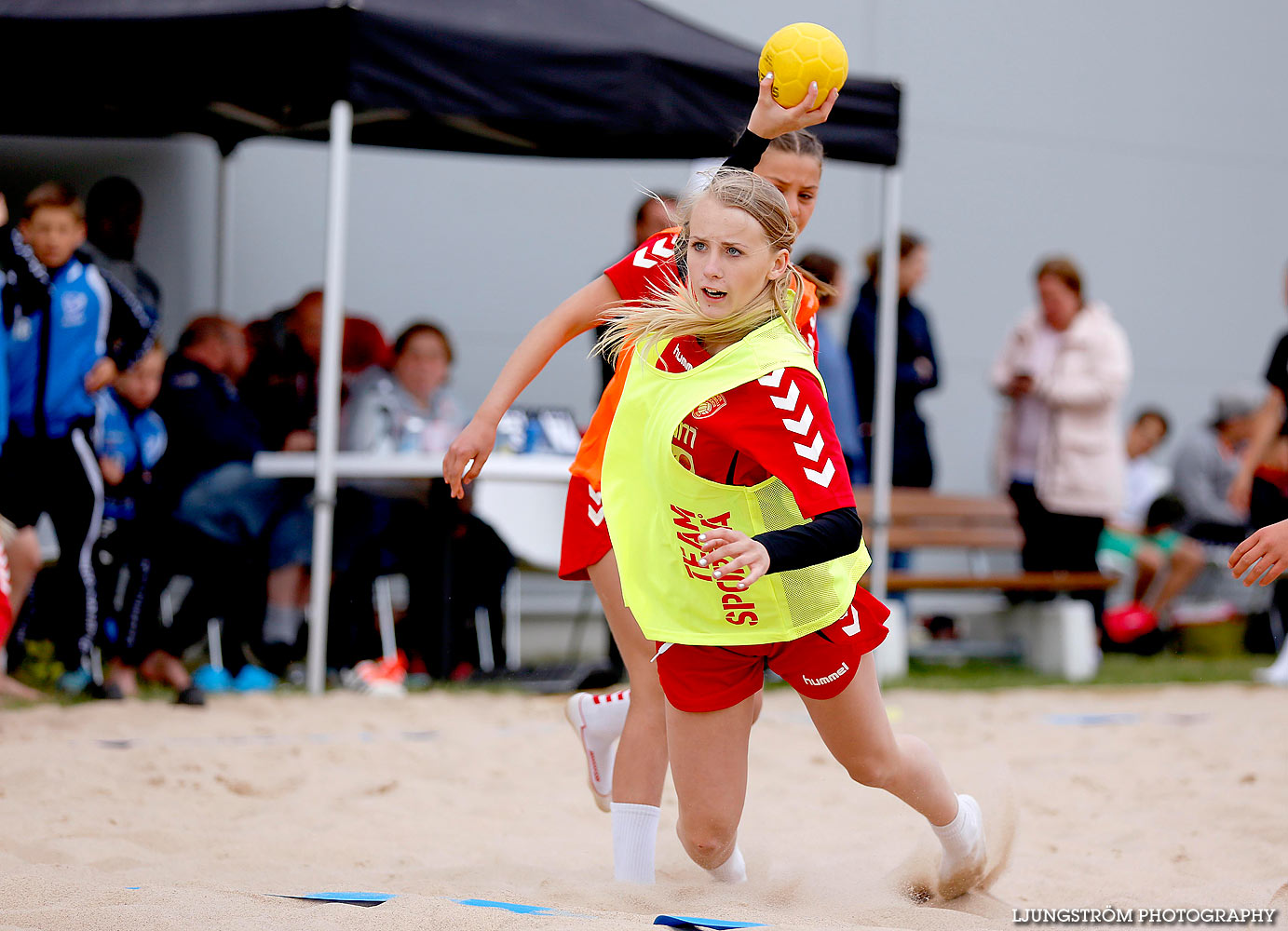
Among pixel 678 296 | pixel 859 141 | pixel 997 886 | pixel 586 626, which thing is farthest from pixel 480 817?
pixel 586 626

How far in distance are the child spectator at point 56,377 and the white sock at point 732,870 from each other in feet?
11.8

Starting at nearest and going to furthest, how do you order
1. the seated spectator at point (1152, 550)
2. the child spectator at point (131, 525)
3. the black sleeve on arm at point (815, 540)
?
the black sleeve on arm at point (815, 540)
the child spectator at point (131, 525)
the seated spectator at point (1152, 550)

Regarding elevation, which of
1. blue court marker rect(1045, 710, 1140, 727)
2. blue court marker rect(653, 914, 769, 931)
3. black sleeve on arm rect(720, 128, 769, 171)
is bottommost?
blue court marker rect(1045, 710, 1140, 727)

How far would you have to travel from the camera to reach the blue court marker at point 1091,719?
5.88m

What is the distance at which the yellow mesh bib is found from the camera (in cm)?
271

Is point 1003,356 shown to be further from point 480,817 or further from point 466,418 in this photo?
point 480,817

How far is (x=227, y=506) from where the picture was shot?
640 centimetres

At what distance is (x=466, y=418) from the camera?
728cm

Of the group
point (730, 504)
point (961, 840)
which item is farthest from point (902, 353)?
point (730, 504)

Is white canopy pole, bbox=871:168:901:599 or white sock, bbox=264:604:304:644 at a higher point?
white canopy pole, bbox=871:168:901:599

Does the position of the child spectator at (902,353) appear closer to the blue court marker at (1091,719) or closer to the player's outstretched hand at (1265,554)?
the blue court marker at (1091,719)

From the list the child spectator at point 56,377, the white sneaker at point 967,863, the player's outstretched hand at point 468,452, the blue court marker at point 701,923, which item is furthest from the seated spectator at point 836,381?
the blue court marker at point 701,923

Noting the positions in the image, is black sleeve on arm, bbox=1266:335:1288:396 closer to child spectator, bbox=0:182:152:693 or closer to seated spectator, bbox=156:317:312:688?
seated spectator, bbox=156:317:312:688

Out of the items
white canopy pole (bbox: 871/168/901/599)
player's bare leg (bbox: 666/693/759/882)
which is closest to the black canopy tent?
white canopy pole (bbox: 871/168/901/599)
